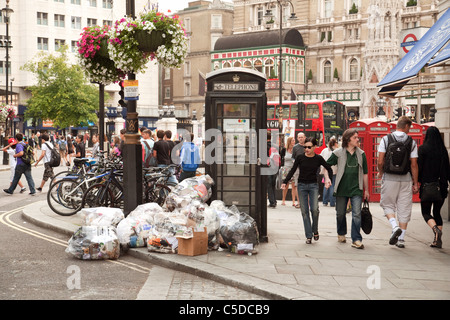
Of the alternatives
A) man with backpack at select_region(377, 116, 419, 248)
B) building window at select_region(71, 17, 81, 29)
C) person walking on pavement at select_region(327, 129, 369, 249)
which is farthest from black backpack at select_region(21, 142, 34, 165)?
building window at select_region(71, 17, 81, 29)

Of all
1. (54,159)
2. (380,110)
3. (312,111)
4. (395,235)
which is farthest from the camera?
(380,110)

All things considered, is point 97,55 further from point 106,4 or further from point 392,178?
point 106,4

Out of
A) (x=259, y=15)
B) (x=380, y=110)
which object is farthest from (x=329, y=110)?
(x=259, y=15)

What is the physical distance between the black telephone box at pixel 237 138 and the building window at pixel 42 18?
64705 mm

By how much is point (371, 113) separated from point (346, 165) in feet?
158

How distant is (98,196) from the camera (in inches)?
443

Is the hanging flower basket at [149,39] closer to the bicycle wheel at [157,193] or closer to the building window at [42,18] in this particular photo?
the bicycle wheel at [157,193]

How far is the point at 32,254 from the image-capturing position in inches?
340

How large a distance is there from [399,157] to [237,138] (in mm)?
2516

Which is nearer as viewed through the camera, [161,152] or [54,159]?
[161,152]

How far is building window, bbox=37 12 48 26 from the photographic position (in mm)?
68625

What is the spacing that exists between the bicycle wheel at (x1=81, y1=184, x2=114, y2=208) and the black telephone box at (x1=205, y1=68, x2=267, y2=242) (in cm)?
274

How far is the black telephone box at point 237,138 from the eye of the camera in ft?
30.1
